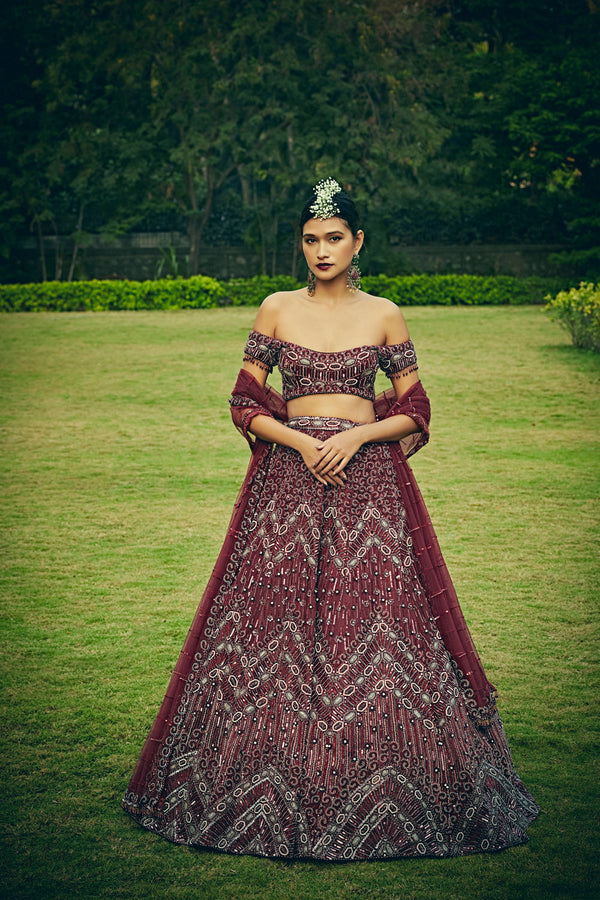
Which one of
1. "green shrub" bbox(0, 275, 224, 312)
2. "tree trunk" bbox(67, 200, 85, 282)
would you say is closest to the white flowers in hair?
"green shrub" bbox(0, 275, 224, 312)

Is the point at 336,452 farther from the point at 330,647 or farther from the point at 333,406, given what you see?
the point at 330,647

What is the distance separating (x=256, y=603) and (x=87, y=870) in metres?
0.89

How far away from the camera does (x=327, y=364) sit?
10.3ft

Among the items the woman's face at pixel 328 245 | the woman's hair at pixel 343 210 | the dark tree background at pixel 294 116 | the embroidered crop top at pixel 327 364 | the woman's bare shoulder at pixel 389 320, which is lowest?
the embroidered crop top at pixel 327 364

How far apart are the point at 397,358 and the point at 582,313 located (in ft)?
41.2

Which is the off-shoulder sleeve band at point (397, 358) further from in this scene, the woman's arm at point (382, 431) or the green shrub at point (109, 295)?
the green shrub at point (109, 295)

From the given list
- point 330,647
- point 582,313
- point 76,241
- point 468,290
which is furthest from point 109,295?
point 330,647

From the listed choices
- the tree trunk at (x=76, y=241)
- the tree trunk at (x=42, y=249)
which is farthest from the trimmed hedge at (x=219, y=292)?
the tree trunk at (x=42, y=249)

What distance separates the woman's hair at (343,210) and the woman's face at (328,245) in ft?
0.05

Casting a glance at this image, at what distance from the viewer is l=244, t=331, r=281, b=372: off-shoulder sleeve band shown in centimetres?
321

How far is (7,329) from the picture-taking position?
18922 millimetres

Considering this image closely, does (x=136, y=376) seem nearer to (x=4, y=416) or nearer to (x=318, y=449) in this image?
(x=4, y=416)

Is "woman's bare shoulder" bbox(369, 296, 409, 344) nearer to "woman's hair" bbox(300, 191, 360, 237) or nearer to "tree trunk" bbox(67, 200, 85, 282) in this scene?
"woman's hair" bbox(300, 191, 360, 237)

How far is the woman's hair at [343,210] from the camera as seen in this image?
10.3 feet
